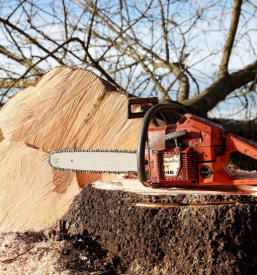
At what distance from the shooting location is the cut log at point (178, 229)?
203 cm

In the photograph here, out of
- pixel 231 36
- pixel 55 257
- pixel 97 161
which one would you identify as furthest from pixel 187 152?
pixel 231 36

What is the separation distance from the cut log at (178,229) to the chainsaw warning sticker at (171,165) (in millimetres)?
87

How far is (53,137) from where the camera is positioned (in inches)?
119

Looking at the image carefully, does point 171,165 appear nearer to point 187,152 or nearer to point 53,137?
point 187,152

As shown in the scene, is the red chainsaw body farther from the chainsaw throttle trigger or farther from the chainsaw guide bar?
the chainsaw guide bar

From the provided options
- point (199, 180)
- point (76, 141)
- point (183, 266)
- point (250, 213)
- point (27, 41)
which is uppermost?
point (27, 41)

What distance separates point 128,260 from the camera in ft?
7.40

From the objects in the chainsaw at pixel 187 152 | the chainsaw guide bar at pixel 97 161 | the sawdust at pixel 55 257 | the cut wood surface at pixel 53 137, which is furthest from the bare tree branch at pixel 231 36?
the sawdust at pixel 55 257

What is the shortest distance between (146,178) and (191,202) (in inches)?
9.6

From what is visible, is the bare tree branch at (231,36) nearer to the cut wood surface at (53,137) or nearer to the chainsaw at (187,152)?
the cut wood surface at (53,137)

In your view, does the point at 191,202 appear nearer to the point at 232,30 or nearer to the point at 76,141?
the point at 76,141

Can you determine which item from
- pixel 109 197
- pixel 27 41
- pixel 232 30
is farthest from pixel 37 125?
pixel 232 30

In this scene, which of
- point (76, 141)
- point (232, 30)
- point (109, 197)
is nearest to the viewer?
point (109, 197)

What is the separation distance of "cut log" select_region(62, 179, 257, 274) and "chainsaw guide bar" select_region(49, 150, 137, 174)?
12cm
